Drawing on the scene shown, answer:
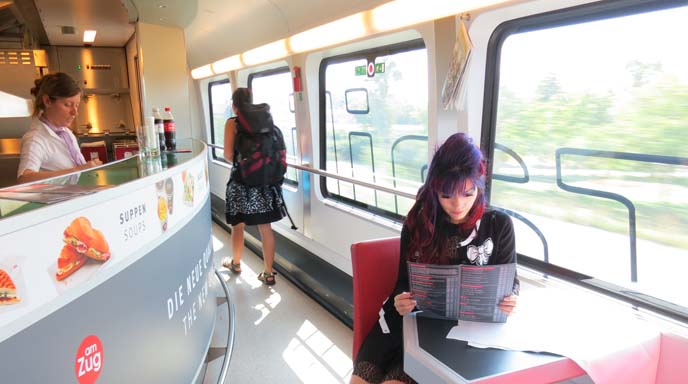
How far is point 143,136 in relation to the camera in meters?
2.85

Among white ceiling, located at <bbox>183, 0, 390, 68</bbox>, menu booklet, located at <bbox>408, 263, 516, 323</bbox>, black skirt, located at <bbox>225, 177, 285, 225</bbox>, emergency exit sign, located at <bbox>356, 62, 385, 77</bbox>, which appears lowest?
black skirt, located at <bbox>225, 177, 285, 225</bbox>

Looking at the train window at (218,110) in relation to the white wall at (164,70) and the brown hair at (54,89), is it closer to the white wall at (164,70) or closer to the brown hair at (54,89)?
the white wall at (164,70)

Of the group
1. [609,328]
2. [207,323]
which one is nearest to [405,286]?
[609,328]

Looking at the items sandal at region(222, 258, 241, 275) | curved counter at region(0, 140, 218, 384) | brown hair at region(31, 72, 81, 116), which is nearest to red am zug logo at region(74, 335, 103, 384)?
curved counter at region(0, 140, 218, 384)

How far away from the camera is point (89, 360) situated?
1.37 metres

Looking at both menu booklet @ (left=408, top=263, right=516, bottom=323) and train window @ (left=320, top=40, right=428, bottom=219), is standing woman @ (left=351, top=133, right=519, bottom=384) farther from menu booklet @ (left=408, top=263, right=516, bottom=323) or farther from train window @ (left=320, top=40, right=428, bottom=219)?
train window @ (left=320, top=40, right=428, bottom=219)

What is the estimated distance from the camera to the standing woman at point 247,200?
4039 mm

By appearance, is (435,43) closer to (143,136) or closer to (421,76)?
(421,76)

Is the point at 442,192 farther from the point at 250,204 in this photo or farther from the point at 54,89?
the point at 250,204

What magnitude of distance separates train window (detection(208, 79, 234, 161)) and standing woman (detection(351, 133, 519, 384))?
20.7ft

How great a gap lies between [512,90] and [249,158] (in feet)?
7.57

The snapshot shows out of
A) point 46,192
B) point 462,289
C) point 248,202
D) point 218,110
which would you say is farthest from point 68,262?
point 218,110

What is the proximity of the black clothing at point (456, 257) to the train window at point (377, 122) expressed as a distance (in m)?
1.76

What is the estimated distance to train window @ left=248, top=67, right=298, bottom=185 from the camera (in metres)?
5.61
